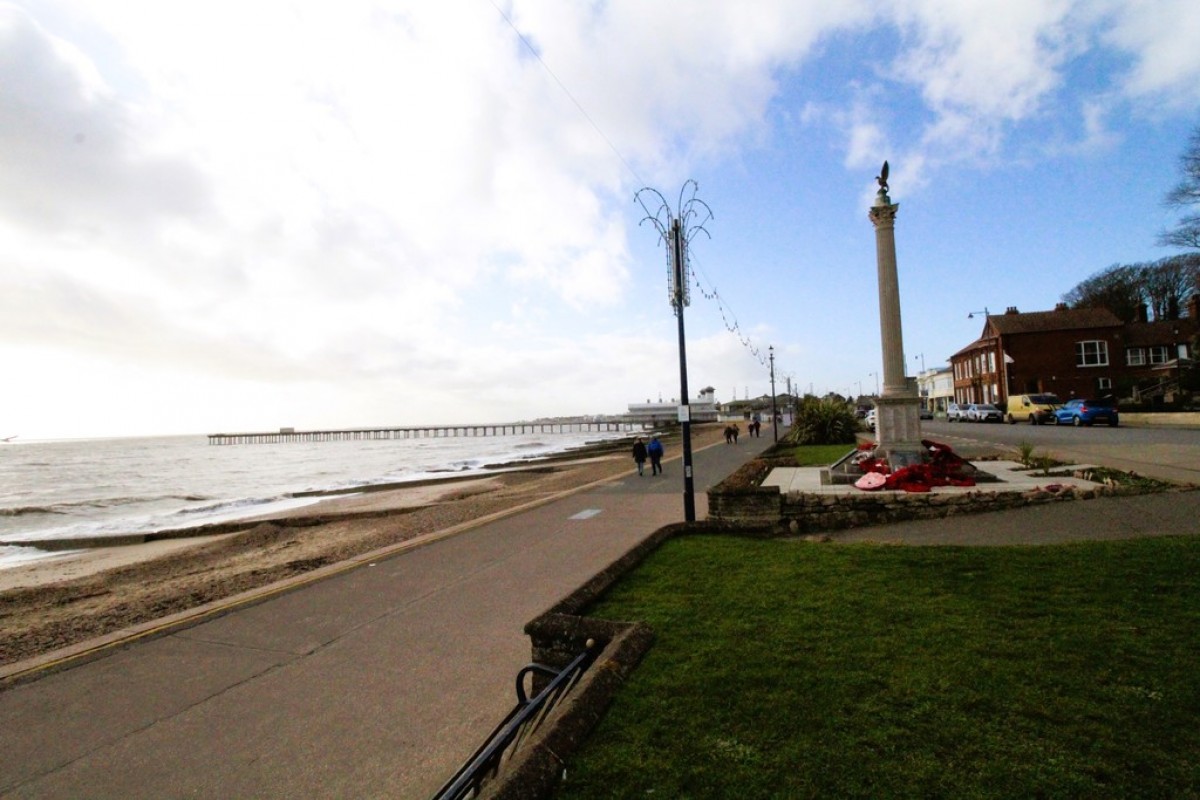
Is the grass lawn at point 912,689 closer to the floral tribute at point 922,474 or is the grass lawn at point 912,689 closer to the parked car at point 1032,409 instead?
the floral tribute at point 922,474

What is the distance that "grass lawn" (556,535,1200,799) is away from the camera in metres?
2.59

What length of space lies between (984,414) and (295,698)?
49.5 meters

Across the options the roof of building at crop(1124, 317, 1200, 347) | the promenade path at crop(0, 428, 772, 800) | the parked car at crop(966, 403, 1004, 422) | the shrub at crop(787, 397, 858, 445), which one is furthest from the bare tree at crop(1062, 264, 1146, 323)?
the promenade path at crop(0, 428, 772, 800)

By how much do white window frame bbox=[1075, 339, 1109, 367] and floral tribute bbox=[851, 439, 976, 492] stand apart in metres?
49.3

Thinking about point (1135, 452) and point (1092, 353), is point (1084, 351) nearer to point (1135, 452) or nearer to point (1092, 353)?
point (1092, 353)

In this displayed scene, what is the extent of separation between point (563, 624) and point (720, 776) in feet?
5.61

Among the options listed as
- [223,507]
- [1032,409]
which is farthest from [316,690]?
[1032,409]

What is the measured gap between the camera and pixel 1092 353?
50.1 m

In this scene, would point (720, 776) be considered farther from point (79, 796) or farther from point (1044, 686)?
point (79, 796)

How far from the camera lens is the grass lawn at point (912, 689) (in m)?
2.59

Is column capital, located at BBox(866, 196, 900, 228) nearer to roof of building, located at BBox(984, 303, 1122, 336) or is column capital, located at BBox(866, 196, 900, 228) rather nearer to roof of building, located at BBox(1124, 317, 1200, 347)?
roof of building, located at BBox(984, 303, 1122, 336)

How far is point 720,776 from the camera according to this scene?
8.70ft

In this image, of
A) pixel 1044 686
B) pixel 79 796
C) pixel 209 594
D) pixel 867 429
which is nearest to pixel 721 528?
pixel 1044 686

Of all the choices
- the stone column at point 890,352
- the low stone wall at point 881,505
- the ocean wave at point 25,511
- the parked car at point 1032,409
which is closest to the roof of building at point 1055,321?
the parked car at point 1032,409
